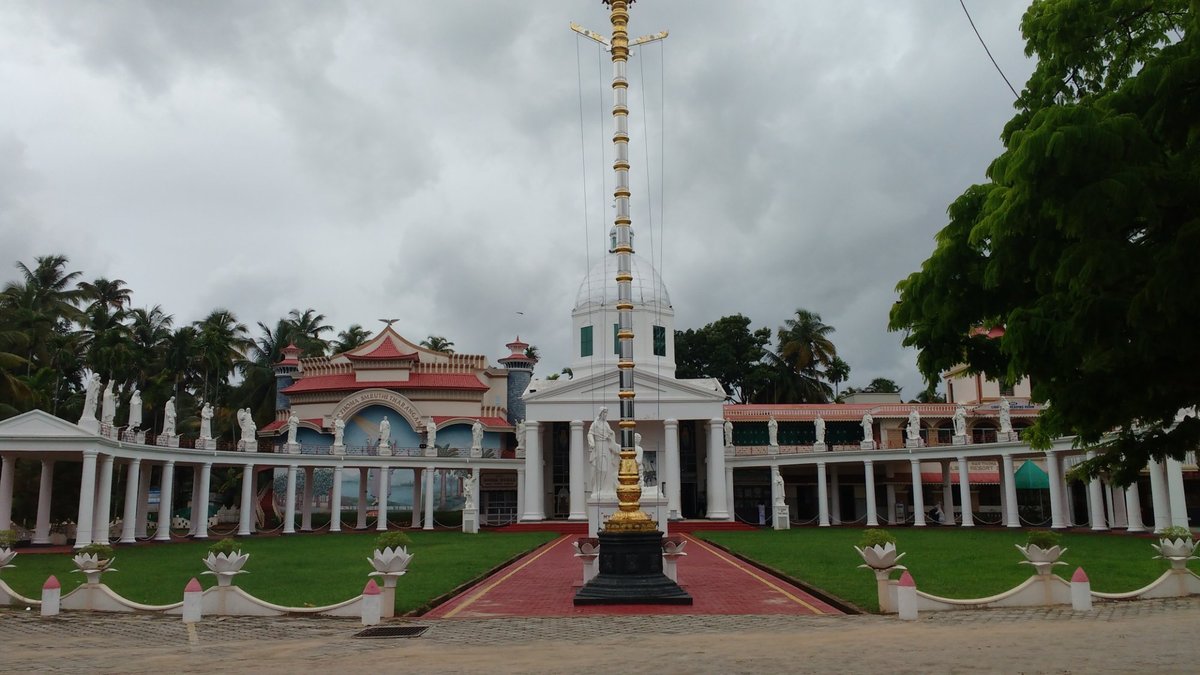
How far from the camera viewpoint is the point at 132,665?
10.6 metres

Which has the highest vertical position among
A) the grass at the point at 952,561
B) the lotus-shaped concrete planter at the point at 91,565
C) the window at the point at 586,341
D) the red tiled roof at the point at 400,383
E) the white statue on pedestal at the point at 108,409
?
the window at the point at 586,341

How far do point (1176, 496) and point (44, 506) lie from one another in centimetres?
4171

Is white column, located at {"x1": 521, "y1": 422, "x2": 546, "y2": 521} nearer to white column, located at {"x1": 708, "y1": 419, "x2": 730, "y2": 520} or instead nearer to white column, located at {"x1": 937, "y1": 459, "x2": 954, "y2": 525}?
white column, located at {"x1": 708, "y1": 419, "x2": 730, "y2": 520}

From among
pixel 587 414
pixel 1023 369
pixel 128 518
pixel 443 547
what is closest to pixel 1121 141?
pixel 1023 369

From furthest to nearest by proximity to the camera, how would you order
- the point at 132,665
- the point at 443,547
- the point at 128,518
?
the point at 128,518, the point at 443,547, the point at 132,665

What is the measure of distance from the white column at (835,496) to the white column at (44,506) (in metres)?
36.8

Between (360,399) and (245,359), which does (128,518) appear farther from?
(245,359)

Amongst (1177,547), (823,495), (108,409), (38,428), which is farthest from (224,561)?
(823,495)

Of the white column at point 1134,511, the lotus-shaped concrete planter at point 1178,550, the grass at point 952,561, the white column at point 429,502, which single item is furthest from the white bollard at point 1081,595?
the white column at point 429,502

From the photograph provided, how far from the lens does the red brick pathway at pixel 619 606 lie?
615 inches

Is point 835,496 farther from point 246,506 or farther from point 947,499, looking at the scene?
point 246,506

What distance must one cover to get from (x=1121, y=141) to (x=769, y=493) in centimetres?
4736

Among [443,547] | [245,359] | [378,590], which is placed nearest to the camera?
[378,590]

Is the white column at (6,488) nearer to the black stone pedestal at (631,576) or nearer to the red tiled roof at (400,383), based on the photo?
the red tiled roof at (400,383)
